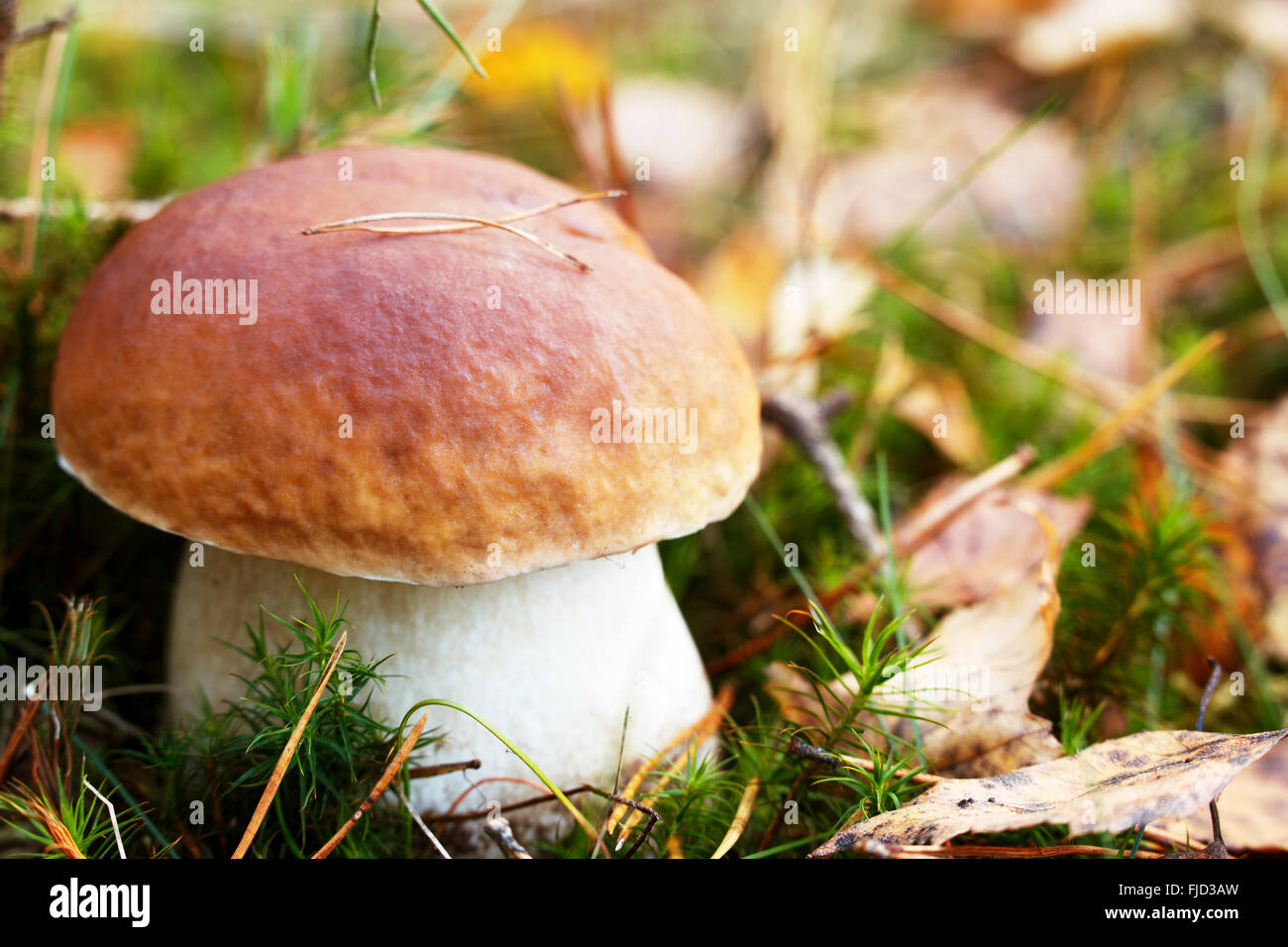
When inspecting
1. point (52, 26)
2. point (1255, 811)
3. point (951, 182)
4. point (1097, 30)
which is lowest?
point (1255, 811)

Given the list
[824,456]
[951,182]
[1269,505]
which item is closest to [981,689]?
[824,456]

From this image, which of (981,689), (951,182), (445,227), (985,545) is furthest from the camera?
(951,182)

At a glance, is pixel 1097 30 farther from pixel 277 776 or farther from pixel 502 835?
pixel 277 776

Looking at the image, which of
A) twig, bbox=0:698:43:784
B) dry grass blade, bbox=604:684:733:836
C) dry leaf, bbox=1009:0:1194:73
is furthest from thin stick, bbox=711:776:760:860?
dry leaf, bbox=1009:0:1194:73

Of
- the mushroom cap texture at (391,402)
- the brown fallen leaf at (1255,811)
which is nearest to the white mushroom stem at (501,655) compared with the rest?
the mushroom cap texture at (391,402)
